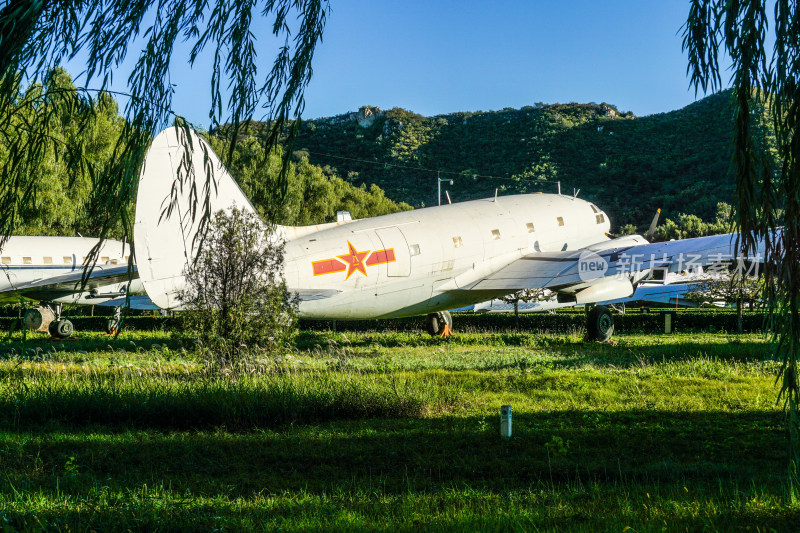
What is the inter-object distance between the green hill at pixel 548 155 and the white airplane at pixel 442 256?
4341 cm

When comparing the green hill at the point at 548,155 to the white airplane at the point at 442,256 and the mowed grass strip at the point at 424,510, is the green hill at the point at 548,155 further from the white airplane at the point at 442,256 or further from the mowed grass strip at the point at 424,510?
the mowed grass strip at the point at 424,510

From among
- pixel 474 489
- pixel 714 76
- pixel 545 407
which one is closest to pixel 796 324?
pixel 714 76

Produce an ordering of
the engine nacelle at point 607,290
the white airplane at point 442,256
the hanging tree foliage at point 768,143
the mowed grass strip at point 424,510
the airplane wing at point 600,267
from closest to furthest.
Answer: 1. the hanging tree foliage at point 768,143
2. the mowed grass strip at point 424,510
3. the white airplane at point 442,256
4. the airplane wing at point 600,267
5. the engine nacelle at point 607,290

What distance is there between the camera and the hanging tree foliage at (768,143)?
3410 mm

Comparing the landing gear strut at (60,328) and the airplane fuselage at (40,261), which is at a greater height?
the airplane fuselage at (40,261)

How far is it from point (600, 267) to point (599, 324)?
2.40 meters

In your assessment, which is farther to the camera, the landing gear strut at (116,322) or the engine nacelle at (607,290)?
the engine nacelle at (607,290)

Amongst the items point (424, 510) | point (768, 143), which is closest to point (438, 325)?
point (424, 510)

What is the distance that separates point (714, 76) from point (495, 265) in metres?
16.2

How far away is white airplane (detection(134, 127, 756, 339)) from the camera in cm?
1452

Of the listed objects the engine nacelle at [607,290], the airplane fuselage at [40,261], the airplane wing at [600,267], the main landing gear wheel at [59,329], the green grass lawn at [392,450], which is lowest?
the green grass lawn at [392,450]

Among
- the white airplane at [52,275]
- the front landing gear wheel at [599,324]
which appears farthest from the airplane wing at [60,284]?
the front landing gear wheel at [599,324]

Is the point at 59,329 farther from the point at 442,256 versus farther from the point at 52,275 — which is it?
the point at 442,256

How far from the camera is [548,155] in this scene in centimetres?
8350
